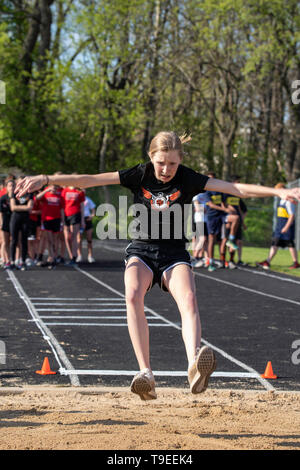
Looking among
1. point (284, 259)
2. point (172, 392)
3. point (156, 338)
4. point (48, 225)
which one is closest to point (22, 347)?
point (156, 338)

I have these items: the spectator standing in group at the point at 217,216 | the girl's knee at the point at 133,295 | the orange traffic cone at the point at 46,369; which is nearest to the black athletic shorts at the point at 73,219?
the spectator standing in group at the point at 217,216

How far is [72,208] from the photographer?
1797 centimetres

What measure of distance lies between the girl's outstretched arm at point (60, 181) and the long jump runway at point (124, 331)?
2.40 meters

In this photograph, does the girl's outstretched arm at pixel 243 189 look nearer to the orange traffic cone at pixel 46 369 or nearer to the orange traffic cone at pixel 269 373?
the orange traffic cone at pixel 269 373

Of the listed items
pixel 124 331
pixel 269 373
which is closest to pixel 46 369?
pixel 269 373

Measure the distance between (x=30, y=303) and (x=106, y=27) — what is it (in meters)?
23.5

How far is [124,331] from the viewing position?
32.5 feet

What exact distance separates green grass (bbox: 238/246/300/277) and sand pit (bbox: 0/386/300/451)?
12.3 metres

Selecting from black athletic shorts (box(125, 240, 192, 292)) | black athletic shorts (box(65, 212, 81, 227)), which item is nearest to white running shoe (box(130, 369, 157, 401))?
black athletic shorts (box(125, 240, 192, 292))

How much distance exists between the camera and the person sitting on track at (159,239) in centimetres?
530

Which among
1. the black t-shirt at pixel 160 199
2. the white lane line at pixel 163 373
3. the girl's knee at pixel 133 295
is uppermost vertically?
the black t-shirt at pixel 160 199

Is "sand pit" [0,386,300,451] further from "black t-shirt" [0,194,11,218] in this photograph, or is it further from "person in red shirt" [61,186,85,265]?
"person in red shirt" [61,186,85,265]

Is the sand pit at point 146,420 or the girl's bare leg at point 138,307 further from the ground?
the girl's bare leg at point 138,307
